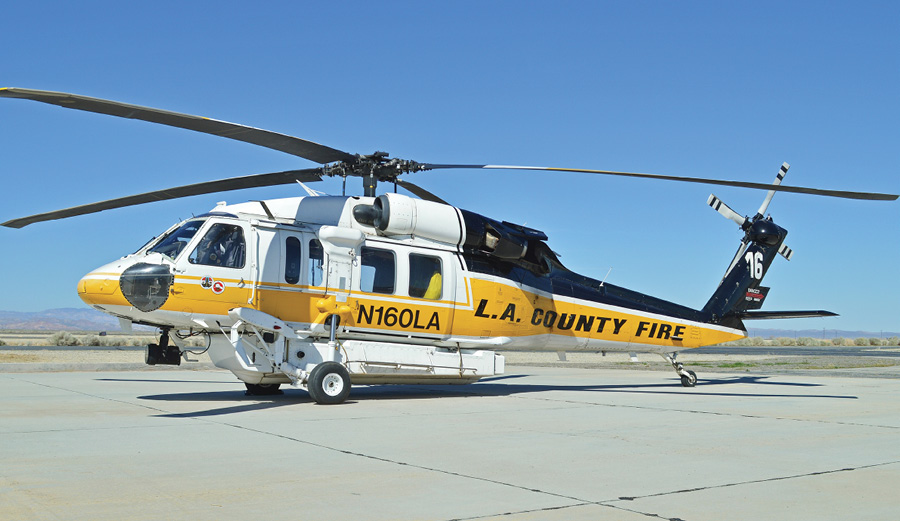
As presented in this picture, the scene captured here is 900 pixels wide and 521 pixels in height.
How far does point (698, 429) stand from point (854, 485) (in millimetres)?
3600

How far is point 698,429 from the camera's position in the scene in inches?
389

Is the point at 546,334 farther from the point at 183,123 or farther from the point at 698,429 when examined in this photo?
the point at 183,123

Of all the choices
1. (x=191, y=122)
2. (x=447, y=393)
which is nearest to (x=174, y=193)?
(x=191, y=122)

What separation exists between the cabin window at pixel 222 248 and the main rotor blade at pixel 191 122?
1788mm

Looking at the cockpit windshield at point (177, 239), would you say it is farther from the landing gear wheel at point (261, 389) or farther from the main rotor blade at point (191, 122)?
the landing gear wheel at point (261, 389)

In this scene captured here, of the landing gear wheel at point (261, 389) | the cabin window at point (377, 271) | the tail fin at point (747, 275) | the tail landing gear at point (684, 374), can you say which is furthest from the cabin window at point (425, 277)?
the tail fin at point (747, 275)

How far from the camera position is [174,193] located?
43.2ft

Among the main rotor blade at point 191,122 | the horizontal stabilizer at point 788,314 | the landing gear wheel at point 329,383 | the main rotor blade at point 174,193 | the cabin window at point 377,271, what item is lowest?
the landing gear wheel at point 329,383

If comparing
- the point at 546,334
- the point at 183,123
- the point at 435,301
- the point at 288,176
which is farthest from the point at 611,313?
the point at 183,123

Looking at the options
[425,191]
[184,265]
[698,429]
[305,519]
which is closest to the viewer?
[305,519]

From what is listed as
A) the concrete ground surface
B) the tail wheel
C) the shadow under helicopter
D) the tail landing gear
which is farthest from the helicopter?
the tail wheel

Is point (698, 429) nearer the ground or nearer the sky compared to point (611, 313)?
nearer the ground

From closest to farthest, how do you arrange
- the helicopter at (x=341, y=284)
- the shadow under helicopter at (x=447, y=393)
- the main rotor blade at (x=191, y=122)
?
the main rotor blade at (x=191, y=122), the helicopter at (x=341, y=284), the shadow under helicopter at (x=447, y=393)

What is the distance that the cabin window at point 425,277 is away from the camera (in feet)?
46.8
